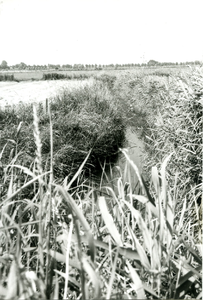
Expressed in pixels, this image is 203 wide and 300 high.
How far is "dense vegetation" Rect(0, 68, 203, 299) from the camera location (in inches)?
44.6

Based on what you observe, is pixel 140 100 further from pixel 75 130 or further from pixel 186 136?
pixel 186 136

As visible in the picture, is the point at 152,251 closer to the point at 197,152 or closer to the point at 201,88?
the point at 197,152

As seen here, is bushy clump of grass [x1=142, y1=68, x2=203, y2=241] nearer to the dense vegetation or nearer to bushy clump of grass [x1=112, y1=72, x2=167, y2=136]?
the dense vegetation

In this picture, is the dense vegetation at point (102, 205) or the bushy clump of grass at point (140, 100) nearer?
the dense vegetation at point (102, 205)

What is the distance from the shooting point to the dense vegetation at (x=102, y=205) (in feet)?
3.71

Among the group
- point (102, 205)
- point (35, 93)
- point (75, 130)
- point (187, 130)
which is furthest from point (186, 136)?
point (35, 93)

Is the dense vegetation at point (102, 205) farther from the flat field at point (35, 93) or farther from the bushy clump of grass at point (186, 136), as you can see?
the flat field at point (35, 93)

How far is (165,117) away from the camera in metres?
5.86

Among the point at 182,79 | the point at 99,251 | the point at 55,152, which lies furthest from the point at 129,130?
the point at 99,251

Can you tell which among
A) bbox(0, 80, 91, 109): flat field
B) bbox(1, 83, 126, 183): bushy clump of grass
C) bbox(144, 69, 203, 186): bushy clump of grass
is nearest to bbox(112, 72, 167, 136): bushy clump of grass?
bbox(1, 83, 126, 183): bushy clump of grass

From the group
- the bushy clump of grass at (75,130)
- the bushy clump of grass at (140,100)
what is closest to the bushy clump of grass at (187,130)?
the bushy clump of grass at (75,130)

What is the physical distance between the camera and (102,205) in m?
1.33

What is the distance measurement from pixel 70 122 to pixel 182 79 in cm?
487

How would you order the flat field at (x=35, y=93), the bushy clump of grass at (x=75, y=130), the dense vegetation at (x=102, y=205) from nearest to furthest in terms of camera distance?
the dense vegetation at (x=102, y=205)
the bushy clump of grass at (x=75, y=130)
the flat field at (x=35, y=93)
